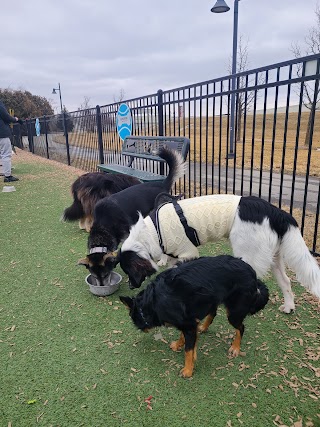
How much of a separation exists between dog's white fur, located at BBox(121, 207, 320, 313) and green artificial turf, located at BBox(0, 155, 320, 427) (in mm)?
459

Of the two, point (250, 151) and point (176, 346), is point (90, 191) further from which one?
point (250, 151)

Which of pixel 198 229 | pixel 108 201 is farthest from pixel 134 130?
pixel 198 229

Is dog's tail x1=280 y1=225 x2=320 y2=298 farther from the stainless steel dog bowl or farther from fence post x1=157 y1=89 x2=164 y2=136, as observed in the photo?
fence post x1=157 y1=89 x2=164 y2=136

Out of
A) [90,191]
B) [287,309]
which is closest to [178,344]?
[287,309]

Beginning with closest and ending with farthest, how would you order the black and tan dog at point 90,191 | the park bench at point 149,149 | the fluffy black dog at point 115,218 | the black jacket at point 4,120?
the fluffy black dog at point 115,218, the black and tan dog at point 90,191, the park bench at point 149,149, the black jacket at point 4,120

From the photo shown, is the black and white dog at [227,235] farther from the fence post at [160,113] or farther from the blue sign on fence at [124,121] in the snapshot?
the blue sign on fence at [124,121]

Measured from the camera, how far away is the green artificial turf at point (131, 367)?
74.4 inches

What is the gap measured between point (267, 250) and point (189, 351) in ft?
3.38

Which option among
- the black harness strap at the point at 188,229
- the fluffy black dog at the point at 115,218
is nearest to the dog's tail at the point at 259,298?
the black harness strap at the point at 188,229

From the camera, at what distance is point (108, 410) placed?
1.92 m

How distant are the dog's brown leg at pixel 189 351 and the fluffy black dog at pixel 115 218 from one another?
1.15 metres

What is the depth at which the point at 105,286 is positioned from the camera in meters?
3.14

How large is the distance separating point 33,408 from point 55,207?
4.95m

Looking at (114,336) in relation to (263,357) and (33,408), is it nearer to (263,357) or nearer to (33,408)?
(33,408)
